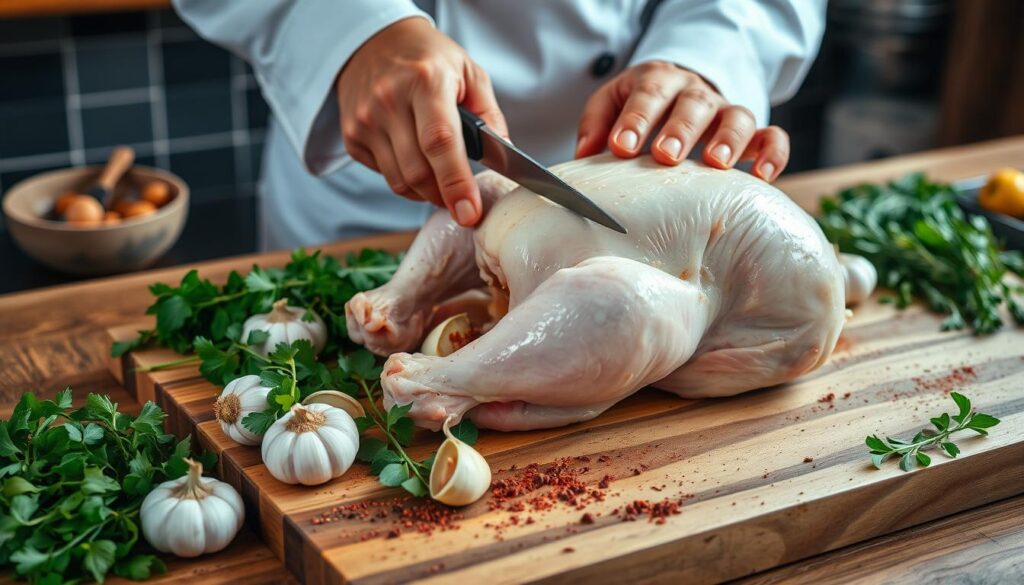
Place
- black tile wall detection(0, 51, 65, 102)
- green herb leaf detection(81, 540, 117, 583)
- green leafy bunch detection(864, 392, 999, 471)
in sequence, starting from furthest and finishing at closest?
black tile wall detection(0, 51, 65, 102) < green leafy bunch detection(864, 392, 999, 471) < green herb leaf detection(81, 540, 117, 583)

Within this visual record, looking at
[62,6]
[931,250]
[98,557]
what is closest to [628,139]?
[931,250]

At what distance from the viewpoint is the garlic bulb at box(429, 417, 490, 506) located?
1.30 m

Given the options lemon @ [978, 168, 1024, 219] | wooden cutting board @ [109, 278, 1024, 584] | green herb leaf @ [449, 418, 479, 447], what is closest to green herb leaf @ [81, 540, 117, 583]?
wooden cutting board @ [109, 278, 1024, 584]

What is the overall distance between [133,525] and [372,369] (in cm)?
43

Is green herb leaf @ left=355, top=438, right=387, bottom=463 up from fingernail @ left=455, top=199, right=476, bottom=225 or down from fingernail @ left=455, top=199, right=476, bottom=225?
down

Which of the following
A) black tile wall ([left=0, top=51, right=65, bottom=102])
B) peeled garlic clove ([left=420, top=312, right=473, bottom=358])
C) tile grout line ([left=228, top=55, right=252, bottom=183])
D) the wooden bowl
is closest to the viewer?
peeled garlic clove ([left=420, top=312, right=473, bottom=358])

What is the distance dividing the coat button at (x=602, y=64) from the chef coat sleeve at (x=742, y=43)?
0.20 ft

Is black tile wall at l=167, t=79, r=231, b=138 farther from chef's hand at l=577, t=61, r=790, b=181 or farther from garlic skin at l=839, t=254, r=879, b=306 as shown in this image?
garlic skin at l=839, t=254, r=879, b=306

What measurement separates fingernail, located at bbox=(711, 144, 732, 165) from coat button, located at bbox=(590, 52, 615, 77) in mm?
520

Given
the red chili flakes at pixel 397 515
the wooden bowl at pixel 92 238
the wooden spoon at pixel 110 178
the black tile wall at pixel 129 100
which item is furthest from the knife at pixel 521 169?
the black tile wall at pixel 129 100

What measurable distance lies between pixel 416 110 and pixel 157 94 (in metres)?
2.13

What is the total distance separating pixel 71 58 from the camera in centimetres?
328

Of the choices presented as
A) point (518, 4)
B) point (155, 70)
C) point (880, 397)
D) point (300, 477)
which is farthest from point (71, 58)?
point (880, 397)

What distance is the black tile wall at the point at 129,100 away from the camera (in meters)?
3.24
